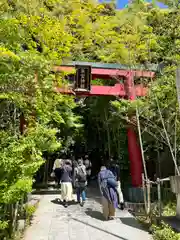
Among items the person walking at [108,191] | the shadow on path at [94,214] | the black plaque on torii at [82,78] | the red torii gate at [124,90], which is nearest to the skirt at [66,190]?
the shadow on path at [94,214]

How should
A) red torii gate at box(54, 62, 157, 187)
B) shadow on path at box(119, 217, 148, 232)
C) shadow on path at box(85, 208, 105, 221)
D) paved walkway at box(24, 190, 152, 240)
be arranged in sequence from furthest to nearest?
red torii gate at box(54, 62, 157, 187), shadow on path at box(85, 208, 105, 221), shadow on path at box(119, 217, 148, 232), paved walkway at box(24, 190, 152, 240)

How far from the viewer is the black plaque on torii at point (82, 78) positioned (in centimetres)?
1041

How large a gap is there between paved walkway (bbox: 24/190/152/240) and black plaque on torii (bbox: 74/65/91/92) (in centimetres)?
429

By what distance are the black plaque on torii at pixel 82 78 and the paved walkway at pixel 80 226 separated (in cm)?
429

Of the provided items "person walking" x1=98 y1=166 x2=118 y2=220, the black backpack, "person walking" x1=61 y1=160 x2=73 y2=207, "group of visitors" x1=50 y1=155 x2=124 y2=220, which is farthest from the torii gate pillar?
"person walking" x1=98 y1=166 x2=118 y2=220

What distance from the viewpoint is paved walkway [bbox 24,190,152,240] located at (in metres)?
5.86

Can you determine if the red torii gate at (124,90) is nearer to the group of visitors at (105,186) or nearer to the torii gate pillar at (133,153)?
the torii gate pillar at (133,153)

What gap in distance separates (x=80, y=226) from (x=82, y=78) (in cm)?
568

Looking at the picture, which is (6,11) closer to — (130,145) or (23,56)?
(23,56)

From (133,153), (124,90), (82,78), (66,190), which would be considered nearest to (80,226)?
(66,190)

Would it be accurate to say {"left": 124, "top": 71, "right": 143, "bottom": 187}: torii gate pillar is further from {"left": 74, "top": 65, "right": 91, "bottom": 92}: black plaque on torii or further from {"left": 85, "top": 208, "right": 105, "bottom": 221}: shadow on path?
{"left": 85, "top": 208, "right": 105, "bottom": 221}: shadow on path

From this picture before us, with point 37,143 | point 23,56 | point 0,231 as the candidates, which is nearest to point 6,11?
point 23,56

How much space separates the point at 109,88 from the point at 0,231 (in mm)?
7226

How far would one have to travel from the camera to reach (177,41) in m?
8.32
